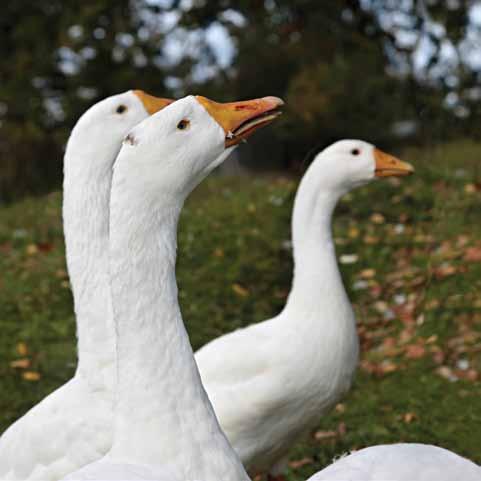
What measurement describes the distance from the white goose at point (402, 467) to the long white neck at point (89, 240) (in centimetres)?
162

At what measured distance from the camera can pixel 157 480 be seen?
2.81 meters

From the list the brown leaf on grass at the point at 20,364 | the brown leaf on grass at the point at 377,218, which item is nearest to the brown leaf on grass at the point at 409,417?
the brown leaf on grass at the point at 20,364

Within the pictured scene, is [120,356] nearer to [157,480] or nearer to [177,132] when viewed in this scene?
[157,480]

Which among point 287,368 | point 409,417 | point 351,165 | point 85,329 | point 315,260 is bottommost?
point 409,417

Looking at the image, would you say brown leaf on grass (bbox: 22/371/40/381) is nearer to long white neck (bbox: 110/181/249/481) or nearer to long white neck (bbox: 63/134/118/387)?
long white neck (bbox: 63/134/118/387)

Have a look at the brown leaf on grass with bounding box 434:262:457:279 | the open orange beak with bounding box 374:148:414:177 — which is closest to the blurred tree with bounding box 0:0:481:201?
the open orange beak with bounding box 374:148:414:177

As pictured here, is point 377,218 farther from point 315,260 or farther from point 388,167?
point 315,260

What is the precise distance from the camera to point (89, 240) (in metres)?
4.50

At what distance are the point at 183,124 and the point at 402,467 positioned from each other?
1.30 m

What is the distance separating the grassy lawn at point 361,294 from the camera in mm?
6336

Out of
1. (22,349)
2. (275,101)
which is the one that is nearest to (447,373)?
(22,349)

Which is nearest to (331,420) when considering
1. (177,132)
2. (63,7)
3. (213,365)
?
(213,365)

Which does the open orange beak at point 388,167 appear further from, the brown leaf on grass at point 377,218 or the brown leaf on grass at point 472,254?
the brown leaf on grass at point 377,218

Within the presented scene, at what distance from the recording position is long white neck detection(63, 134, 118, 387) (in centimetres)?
427
